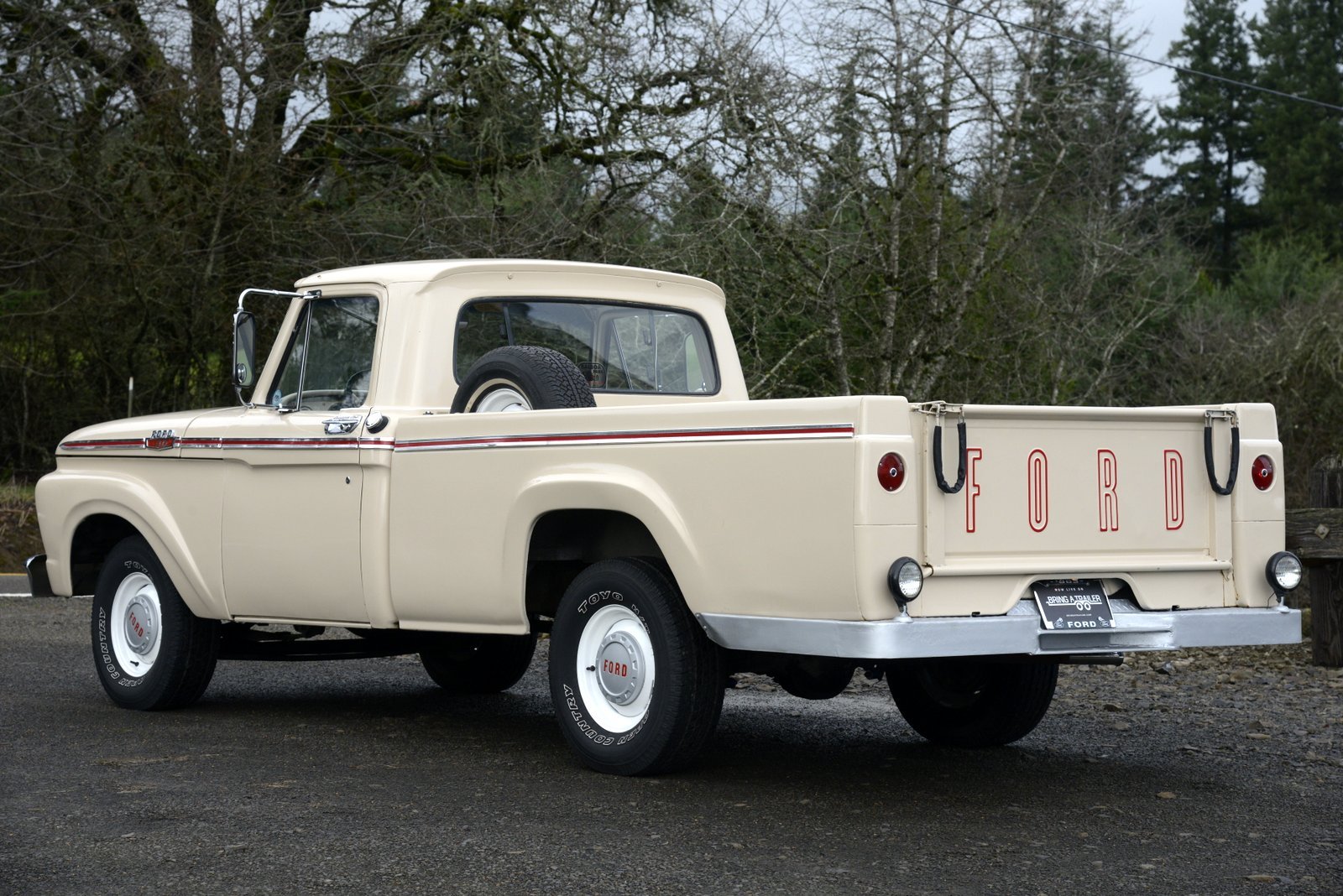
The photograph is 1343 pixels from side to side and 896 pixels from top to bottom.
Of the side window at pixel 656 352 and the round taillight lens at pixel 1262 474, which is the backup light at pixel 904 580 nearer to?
the round taillight lens at pixel 1262 474

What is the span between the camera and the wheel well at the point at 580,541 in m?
6.36

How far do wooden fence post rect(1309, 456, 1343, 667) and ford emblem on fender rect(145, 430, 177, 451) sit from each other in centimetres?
603

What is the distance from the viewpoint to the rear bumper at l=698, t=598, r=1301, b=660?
5.25 m

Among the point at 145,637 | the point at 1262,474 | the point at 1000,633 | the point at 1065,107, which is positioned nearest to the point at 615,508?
the point at 1000,633

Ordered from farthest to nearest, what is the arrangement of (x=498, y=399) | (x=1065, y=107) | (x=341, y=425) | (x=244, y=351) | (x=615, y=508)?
(x=1065, y=107), (x=244, y=351), (x=341, y=425), (x=498, y=399), (x=615, y=508)

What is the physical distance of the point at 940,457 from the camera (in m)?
5.38

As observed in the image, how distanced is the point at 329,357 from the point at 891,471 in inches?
128

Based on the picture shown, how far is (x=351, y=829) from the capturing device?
17.1 ft

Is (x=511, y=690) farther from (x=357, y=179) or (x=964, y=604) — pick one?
(x=357, y=179)

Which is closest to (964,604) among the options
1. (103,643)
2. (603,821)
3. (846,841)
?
(846,841)

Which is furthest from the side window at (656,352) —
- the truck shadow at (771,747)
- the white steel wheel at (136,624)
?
the white steel wheel at (136,624)

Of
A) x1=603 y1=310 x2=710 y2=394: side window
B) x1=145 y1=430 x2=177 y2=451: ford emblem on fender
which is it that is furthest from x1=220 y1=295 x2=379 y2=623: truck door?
x1=603 y1=310 x2=710 y2=394: side window

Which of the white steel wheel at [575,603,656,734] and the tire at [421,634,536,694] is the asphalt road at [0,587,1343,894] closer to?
the tire at [421,634,536,694]

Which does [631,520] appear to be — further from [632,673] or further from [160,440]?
[160,440]
